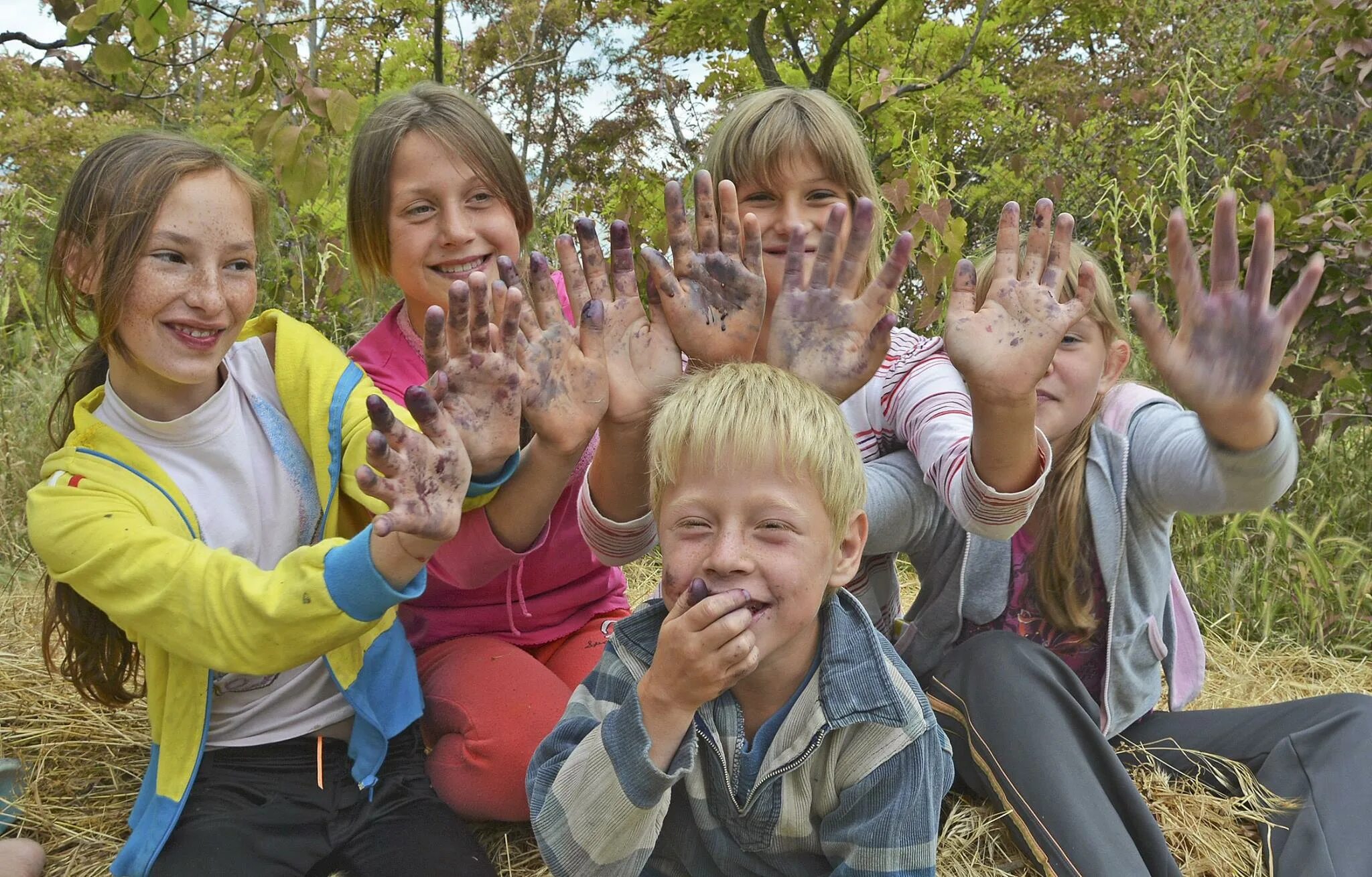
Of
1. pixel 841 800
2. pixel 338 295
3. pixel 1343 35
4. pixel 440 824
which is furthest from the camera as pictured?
pixel 338 295

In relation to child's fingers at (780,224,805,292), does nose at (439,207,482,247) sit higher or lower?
higher

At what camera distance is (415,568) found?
5.55 feet

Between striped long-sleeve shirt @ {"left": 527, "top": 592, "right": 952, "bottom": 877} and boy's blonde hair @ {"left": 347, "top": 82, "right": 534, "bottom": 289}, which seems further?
boy's blonde hair @ {"left": 347, "top": 82, "right": 534, "bottom": 289}

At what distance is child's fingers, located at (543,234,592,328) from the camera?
75.2 inches

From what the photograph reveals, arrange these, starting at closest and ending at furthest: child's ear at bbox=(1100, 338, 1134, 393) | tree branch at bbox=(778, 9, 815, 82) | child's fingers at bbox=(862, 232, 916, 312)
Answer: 1. child's fingers at bbox=(862, 232, 916, 312)
2. child's ear at bbox=(1100, 338, 1134, 393)
3. tree branch at bbox=(778, 9, 815, 82)

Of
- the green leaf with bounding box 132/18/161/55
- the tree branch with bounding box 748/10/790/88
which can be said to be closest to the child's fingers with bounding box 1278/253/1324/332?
the green leaf with bounding box 132/18/161/55

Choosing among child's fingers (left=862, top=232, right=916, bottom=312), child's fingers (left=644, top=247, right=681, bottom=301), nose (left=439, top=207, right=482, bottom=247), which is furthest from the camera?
nose (left=439, top=207, right=482, bottom=247)

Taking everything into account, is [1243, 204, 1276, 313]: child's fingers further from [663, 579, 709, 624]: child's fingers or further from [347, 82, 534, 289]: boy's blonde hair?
[347, 82, 534, 289]: boy's blonde hair

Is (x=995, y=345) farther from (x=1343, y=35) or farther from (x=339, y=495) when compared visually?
(x=1343, y=35)

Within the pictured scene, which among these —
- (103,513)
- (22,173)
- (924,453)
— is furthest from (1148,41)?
(22,173)

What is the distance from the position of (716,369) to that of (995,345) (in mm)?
460

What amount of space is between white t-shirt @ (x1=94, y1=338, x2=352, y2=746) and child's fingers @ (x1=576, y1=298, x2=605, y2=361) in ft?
2.20

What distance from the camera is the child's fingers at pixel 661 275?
188 centimetres

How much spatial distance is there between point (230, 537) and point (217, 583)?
1.09 feet
